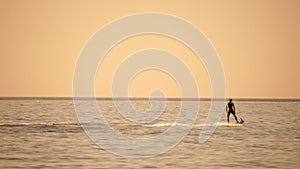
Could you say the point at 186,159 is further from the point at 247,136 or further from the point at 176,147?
the point at 247,136

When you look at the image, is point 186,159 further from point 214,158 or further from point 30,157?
point 30,157

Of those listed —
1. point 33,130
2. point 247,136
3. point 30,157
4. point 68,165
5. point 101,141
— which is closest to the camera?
point 68,165

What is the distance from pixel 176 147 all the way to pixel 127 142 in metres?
3.91

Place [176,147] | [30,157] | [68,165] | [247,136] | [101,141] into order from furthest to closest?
[247,136], [101,141], [176,147], [30,157], [68,165]

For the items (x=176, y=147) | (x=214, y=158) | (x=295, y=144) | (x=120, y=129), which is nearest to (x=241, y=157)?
(x=214, y=158)

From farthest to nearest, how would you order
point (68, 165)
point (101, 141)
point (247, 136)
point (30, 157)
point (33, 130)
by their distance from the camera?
point (33, 130) < point (247, 136) < point (101, 141) < point (30, 157) < point (68, 165)

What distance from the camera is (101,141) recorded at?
41.8 m

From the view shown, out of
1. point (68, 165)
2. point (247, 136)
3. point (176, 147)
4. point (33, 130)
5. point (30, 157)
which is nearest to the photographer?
point (68, 165)

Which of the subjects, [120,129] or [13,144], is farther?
[120,129]

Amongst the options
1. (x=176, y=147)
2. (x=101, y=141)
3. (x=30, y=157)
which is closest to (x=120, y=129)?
(x=101, y=141)

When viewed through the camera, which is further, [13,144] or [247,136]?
[247,136]

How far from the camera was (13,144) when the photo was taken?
129 feet

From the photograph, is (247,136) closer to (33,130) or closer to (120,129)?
(120,129)

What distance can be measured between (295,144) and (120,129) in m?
16.7
